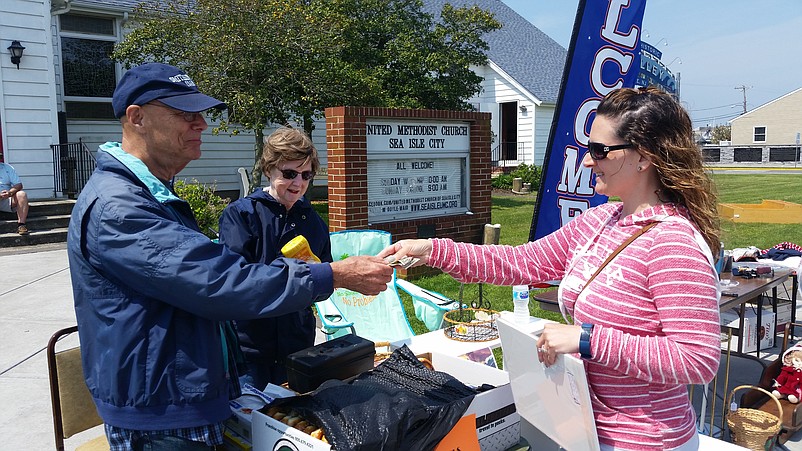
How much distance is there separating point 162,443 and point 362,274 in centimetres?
82

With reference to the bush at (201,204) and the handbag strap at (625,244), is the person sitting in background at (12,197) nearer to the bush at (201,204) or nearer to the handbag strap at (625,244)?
the bush at (201,204)

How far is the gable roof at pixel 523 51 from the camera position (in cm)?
2489

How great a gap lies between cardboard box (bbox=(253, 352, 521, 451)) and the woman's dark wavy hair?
34.4 inches

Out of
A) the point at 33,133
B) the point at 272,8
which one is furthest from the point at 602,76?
the point at 33,133

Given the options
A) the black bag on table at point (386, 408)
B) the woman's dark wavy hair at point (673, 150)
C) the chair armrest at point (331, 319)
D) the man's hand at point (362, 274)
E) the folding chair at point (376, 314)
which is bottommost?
the folding chair at point (376, 314)

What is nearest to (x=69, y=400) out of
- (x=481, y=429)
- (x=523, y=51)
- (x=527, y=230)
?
(x=481, y=429)

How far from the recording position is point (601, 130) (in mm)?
1857

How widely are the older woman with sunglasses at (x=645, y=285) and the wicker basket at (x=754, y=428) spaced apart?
211 cm

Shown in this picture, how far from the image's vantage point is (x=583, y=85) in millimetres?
4777

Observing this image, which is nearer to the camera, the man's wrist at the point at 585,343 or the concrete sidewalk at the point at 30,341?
the man's wrist at the point at 585,343

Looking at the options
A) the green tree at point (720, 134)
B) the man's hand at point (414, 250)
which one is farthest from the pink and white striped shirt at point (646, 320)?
the green tree at point (720, 134)

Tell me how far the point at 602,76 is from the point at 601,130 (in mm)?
3236

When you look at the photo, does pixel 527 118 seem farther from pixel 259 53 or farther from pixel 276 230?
pixel 276 230

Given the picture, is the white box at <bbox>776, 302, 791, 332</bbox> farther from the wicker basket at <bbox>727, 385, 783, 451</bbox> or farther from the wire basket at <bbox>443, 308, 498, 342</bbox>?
the wire basket at <bbox>443, 308, 498, 342</bbox>
